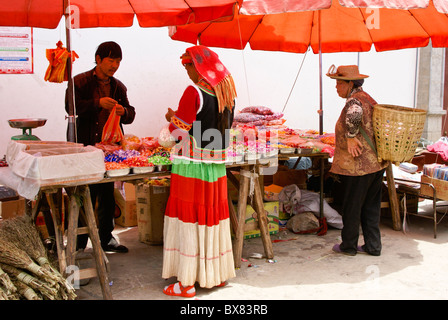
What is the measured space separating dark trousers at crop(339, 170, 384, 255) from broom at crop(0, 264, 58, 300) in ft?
9.90

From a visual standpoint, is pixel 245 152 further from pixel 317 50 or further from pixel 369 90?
pixel 369 90

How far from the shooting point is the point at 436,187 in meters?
5.86

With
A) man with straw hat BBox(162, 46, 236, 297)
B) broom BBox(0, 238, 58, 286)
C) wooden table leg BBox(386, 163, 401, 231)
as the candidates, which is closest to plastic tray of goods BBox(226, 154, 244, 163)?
man with straw hat BBox(162, 46, 236, 297)

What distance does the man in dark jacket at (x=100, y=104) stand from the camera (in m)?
4.69

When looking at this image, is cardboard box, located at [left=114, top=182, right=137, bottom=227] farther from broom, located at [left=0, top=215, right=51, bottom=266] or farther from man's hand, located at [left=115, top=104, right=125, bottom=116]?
broom, located at [left=0, top=215, right=51, bottom=266]

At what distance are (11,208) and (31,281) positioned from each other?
2.02 meters

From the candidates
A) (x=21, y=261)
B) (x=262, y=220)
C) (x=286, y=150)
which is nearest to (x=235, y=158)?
(x=262, y=220)

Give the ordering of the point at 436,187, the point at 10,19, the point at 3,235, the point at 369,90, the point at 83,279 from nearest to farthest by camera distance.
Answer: the point at 3,235 → the point at 10,19 → the point at 83,279 → the point at 436,187 → the point at 369,90

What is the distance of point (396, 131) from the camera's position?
15.5 feet

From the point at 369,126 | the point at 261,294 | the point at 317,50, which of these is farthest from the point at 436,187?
the point at 261,294

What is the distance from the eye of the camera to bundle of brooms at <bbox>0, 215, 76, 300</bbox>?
11.2ft

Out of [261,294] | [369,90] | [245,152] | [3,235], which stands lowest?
[261,294]

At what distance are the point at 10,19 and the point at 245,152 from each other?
7.81ft

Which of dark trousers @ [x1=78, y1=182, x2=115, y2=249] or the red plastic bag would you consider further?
dark trousers @ [x1=78, y1=182, x2=115, y2=249]
